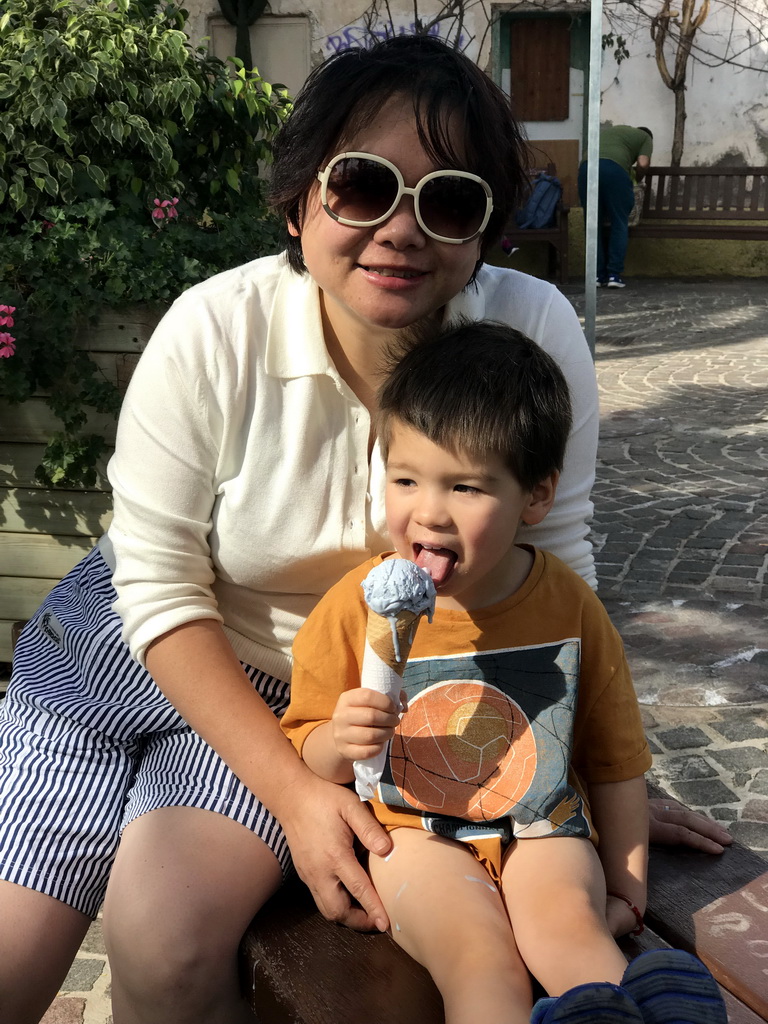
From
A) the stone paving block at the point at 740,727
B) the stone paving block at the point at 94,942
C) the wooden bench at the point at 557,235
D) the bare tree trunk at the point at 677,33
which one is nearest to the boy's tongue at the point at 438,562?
the stone paving block at the point at 94,942

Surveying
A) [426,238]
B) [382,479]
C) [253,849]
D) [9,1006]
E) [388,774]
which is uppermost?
[426,238]

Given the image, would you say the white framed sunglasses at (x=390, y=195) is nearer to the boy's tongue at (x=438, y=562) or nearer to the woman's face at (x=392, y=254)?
the woman's face at (x=392, y=254)

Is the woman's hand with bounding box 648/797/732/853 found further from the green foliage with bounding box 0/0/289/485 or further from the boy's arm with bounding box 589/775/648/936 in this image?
the green foliage with bounding box 0/0/289/485

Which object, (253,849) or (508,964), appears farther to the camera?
(253,849)

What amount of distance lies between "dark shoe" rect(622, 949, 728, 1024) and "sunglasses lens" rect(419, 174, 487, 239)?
3.66 feet

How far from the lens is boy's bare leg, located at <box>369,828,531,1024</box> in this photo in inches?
57.2

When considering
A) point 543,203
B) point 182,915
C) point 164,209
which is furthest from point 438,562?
point 543,203

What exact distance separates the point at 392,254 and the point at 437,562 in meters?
0.52

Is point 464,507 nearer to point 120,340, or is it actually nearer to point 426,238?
point 426,238

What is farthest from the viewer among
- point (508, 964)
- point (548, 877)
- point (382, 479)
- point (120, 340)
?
point (120, 340)

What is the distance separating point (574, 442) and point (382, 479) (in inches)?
13.7

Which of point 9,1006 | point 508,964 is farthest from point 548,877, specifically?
point 9,1006

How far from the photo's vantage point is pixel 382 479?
201 cm

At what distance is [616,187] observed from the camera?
13.6 meters
